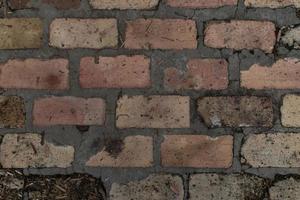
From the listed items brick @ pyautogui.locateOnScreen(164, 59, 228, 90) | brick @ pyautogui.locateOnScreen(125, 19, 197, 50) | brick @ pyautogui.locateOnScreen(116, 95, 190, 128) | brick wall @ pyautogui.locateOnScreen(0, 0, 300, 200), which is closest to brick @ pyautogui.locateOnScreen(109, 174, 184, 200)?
brick wall @ pyautogui.locateOnScreen(0, 0, 300, 200)

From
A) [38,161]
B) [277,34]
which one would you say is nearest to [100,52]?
[38,161]

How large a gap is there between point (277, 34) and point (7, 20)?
0.70m

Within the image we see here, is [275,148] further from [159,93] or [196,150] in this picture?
[159,93]

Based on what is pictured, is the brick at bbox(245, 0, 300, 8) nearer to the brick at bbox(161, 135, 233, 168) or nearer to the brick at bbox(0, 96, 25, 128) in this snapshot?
the brick at bbox(161, 135, 233, 168)

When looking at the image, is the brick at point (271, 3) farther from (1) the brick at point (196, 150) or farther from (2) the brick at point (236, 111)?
(1) the brick at point (196, 150)

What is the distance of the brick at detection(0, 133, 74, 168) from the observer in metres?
1.17

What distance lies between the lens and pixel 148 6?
3.79 feet

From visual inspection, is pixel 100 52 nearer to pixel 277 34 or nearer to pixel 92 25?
pixel 92 25

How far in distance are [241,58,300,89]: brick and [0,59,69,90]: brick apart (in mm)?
468

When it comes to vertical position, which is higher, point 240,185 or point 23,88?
point 23,88

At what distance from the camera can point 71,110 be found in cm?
116

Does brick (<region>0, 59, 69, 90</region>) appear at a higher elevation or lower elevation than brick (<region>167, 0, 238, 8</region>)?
lower

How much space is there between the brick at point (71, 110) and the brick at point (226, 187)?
30 cm

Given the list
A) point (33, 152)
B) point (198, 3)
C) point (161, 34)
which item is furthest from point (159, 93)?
point (33, 152)
